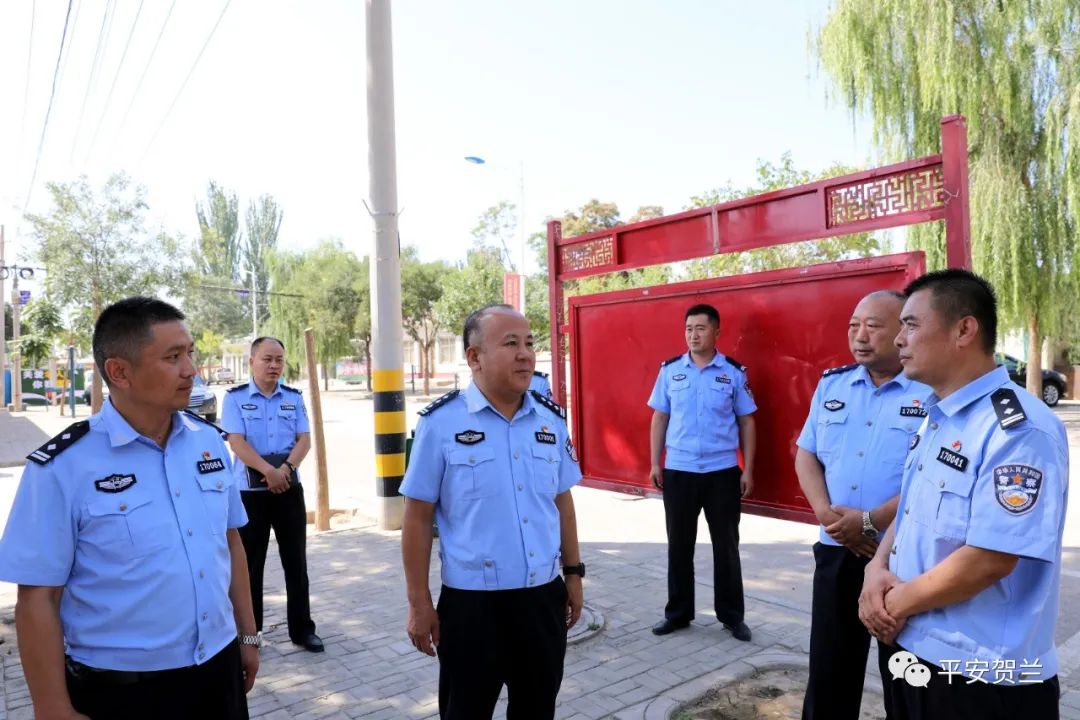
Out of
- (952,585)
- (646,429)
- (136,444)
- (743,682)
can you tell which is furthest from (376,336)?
(952,585)

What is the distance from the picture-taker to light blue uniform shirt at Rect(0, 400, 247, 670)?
1.80 metres

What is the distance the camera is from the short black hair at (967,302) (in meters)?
1.94

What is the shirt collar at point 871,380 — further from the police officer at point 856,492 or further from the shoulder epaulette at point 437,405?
the shoulder epaulette at point 437,405

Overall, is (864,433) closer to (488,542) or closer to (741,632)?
(488,542)

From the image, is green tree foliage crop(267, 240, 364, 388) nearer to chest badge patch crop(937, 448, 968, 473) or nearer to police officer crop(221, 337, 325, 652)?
police officer crop(221, 337, 325, 652)

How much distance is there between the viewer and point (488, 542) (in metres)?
2.41

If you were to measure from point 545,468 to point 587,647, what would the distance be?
6.59 ft

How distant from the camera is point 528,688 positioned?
245cm

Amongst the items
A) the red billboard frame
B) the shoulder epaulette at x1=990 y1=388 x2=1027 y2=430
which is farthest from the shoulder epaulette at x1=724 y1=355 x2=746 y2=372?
the shoulder epaulette at x1=990 y1=388 x2=1027 y2=430

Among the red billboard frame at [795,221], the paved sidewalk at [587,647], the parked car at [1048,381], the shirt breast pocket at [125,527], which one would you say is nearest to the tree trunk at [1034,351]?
the parked car at [1048,381]

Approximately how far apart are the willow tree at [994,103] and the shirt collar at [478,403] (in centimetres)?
1017

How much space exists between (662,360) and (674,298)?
415 millimetres

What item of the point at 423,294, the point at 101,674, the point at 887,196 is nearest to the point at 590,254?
the point at 887,196

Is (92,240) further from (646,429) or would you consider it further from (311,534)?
(646,429)
